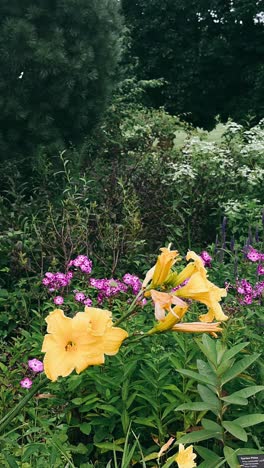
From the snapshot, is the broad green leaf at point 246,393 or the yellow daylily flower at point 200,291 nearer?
the yellow daylily flower at point 200,291

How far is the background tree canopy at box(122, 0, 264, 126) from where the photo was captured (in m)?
15.8

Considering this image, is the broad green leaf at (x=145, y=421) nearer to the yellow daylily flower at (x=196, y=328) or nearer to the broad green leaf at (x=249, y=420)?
the broad green leaf at (x=249, y=420)

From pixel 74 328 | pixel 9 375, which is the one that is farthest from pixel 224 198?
pixel 74 328

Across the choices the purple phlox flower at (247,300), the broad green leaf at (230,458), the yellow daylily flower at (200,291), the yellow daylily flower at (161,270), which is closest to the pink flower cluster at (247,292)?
the purple phlox flower at (247,300)

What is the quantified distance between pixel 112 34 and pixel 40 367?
3814mm

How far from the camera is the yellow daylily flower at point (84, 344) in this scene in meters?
1.11

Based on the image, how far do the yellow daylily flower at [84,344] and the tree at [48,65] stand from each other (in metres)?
4.44

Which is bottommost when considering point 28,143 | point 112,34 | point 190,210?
point 190,210

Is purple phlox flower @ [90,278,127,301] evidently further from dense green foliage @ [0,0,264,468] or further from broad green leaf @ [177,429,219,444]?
broad green leaf @ [177,429,219,444]

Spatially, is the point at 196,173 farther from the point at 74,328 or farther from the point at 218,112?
the point at 218,112

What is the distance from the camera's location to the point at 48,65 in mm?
5320

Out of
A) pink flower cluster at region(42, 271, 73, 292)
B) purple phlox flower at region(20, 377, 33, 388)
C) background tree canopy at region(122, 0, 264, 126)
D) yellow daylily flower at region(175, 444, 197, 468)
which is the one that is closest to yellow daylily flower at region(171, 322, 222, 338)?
yellow daylily flower at region(175, 444, 197, 468)

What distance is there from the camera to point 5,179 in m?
5.35

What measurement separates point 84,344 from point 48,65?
178 inches
